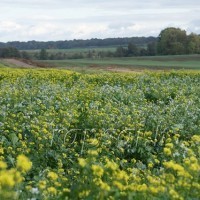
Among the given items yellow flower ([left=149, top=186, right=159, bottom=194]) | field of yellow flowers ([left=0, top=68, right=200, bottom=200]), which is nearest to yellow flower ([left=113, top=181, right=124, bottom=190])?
field of yellow flowers ([left=0, top=68, right=200, bottom=200])

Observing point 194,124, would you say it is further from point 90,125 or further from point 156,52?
point 156,52

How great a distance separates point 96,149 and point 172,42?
195ft

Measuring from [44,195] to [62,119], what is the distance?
4.23 meters

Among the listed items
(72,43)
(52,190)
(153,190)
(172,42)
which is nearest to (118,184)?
(153,190)

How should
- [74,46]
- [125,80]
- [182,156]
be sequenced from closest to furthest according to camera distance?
[182,156] → [125,80] → [74,46]

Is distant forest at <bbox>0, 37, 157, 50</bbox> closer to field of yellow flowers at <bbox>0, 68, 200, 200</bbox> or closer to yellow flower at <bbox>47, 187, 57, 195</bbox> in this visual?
field of yellow flowers at <bbox>0, 68, 200, 200</bbox>

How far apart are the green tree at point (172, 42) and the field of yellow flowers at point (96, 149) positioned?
5370 centimetres

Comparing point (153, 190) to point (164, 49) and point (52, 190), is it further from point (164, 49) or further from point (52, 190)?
point (164, 49)

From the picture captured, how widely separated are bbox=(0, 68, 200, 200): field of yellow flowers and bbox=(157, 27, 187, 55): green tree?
53703 millimetres

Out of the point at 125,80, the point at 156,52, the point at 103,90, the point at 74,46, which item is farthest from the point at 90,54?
the point at 103,90

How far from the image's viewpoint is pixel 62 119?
791cm

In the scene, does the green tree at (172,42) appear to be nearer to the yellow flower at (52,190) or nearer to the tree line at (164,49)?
the tree line at (164,49)

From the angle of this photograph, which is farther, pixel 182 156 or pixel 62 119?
pixel 62 119

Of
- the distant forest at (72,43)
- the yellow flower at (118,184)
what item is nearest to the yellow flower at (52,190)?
the yellow flower at (118,184)
